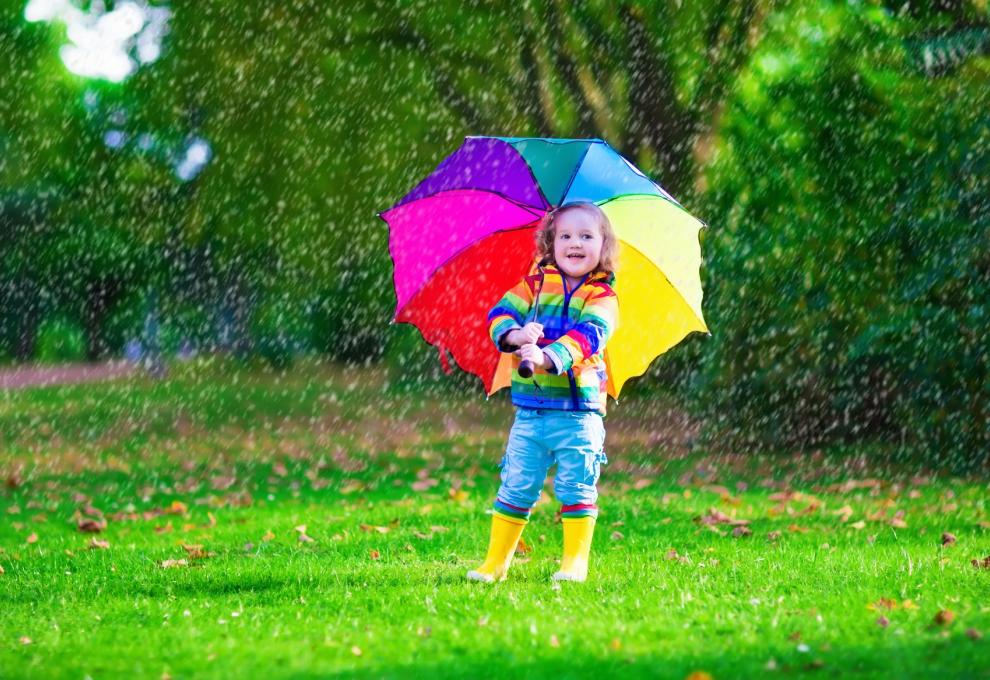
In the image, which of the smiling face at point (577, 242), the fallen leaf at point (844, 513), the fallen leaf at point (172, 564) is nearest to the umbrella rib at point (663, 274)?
the smiling face at point (577, 242)

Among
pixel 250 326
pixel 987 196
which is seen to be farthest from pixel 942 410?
pixel 250 326

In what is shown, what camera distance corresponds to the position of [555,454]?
5789 mm

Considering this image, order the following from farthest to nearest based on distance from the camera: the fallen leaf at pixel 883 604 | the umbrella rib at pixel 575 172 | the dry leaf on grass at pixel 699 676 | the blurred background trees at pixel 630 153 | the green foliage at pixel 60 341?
the green foliage at pixel 60 341 → the blurred background trees at pixel 630 153 → the umbrella rib at pixel 575 172 → the fallen leaf at pixel 883 604 → the dry leaf on grass at pixel 699 676

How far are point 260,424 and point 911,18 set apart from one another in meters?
11.0

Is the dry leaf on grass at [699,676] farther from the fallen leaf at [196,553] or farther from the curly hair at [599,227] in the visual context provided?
the fallen leaf at [196,553]

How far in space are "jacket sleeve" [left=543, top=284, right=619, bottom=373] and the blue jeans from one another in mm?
333

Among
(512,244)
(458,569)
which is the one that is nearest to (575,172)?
(512,244)

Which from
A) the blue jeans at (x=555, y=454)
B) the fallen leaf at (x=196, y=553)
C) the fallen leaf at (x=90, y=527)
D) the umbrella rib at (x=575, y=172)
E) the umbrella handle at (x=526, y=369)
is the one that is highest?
the umbrella rib at (x=575, y=172)

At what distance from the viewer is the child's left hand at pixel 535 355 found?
16.9 feet

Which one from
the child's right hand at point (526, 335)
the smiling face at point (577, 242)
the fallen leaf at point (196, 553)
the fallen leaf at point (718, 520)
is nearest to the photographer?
the child's right hand at point (526, 335)

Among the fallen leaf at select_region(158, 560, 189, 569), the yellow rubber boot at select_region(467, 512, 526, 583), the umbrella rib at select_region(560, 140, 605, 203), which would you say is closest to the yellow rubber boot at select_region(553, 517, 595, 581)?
the yellow rubber boot at select_region(467, 512, 526, 583)

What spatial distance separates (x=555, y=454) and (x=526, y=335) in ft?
2.59

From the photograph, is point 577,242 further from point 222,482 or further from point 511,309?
point 222,482

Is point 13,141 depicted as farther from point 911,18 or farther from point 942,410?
point 942,410
